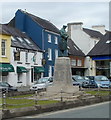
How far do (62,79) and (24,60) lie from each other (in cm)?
2474

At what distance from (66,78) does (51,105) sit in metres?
5.72

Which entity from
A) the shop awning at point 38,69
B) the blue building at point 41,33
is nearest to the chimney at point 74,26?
the blue building at point 41,33

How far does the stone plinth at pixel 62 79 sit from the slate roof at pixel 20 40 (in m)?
22.4

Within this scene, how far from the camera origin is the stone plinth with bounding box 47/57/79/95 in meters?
22.2

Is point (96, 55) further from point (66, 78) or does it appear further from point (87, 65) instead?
point (66, 78)

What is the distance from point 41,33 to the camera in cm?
5266

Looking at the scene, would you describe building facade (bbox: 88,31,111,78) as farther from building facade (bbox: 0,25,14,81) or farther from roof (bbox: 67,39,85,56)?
building facade (bbox: 0,25,14,81)

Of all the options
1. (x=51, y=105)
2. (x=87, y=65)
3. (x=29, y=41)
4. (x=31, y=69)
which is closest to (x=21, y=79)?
(x=31, y=69)

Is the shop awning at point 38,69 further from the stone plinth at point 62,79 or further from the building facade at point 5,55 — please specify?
the stone plinth at point 62,79

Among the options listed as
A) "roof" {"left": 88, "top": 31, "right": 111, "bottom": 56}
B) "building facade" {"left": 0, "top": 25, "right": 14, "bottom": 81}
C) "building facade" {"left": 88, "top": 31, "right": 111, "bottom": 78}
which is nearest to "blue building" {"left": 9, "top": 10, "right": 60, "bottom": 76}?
"roof" {"left": 88, "top": 31, "right": 111, "bottom": 56}

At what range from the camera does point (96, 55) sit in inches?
2184

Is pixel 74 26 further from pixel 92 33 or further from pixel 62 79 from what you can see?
pixel 62 79

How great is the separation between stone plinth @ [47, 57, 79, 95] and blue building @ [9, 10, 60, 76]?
94.5 feet

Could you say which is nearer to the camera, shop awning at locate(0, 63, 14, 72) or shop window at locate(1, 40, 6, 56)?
shop awning at locate(0, 63, 14, 72)
